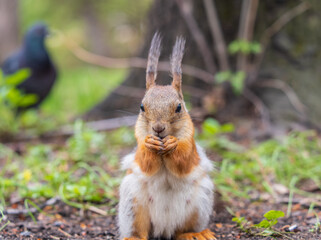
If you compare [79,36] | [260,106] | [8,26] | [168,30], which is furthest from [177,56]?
[79,36]

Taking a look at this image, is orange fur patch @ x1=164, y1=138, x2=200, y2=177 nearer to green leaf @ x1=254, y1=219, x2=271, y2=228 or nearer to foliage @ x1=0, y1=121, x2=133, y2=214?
green leaf @ x1=254, y1=219, x2=271, y2=228

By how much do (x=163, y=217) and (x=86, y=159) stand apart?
1.89m

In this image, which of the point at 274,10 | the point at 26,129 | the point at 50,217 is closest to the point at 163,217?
the point at 50,217

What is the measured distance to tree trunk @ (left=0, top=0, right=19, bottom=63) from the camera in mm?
9461

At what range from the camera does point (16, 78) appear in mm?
4254

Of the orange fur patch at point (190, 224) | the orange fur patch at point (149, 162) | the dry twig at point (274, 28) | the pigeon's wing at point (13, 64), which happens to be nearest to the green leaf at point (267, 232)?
the orange fur patch at point (190, 224)

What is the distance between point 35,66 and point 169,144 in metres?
4.63

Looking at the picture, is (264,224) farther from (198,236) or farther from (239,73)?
(239,73)

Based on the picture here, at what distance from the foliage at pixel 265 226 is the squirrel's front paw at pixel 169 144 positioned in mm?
646

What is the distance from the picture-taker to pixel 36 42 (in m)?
6.46

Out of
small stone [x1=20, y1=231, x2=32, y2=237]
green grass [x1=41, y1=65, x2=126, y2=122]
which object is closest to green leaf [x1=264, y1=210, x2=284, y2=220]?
small stone [x1=20, y1=231, x2=32, y2=237]

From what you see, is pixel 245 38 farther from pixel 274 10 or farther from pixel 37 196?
pixel 37 196

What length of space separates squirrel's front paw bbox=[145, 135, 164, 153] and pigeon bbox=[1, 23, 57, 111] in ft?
13.9

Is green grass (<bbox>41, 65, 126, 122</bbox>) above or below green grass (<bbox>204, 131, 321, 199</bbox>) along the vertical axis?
above
